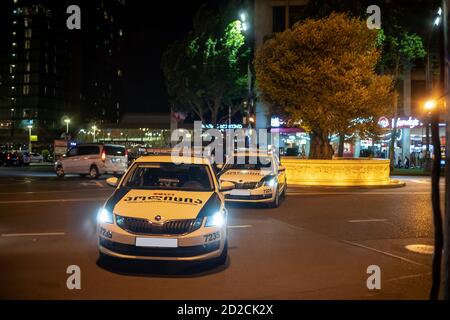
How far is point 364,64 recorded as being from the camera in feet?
74.9

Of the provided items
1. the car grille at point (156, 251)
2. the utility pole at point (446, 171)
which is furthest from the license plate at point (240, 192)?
the utility pole at point (446, 171)

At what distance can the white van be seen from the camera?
85.0 feet

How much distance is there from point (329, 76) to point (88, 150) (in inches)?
497

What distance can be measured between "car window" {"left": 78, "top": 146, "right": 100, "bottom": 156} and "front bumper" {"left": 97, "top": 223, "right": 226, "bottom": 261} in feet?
64.6

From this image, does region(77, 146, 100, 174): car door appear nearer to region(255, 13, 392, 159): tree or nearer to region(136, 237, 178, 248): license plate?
region(255, 13, 392, 159): tree

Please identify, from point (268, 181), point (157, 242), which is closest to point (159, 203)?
point (157, 242)

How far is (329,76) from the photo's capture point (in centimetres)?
2241

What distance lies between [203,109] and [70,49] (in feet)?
314

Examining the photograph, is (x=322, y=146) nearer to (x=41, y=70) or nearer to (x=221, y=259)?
(x=221, y=259)

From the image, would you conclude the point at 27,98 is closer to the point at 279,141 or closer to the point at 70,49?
the point at 70,49

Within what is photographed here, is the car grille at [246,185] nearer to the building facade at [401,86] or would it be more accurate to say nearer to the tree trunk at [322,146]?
the tree trunk at [322,146]

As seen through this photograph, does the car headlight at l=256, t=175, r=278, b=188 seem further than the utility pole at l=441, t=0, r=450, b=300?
Yes

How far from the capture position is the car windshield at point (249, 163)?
15256 mm

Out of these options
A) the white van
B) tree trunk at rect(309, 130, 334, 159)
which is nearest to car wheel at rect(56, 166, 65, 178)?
the white van
